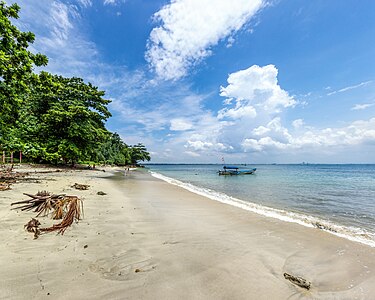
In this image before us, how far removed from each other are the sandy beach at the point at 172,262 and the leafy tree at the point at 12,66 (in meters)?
7.50

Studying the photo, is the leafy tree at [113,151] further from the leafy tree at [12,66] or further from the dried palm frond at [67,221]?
the dried palm frond at [67,221]

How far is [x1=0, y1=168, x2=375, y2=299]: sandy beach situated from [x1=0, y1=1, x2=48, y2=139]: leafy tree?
7.50 metres

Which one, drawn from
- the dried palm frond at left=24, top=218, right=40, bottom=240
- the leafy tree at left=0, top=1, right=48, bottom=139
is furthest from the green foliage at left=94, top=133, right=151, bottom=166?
the dried palm frond at left=24, top=218, right=40, bottom=240

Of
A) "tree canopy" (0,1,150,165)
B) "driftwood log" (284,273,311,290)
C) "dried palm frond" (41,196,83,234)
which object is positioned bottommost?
"driftwood log" (284,273,311,290)

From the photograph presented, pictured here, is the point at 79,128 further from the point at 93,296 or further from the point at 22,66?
the point at 93,296

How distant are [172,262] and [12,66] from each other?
514 inches

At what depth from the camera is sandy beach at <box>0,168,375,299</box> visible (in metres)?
2.75

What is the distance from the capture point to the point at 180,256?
388 centimetres

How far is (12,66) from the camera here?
1041cm

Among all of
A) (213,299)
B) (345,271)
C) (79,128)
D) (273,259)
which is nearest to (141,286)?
(213,299)

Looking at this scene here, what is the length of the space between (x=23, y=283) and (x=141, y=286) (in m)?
1.58

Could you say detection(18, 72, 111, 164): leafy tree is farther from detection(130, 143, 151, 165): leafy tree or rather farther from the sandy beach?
detection(130, 143, 151, 165): leafy tree

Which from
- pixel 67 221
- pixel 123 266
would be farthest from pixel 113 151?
pixel 123 266

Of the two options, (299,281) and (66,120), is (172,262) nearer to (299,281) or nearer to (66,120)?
(299,281)
